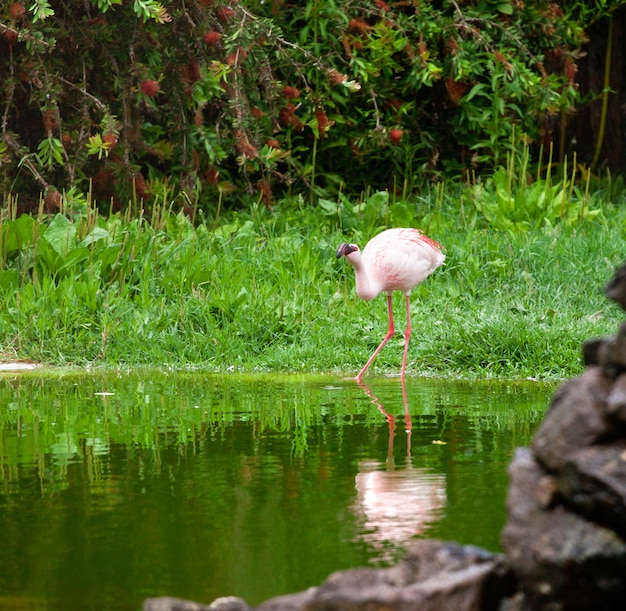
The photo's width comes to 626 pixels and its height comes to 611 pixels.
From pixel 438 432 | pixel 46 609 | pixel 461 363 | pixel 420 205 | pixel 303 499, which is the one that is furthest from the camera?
pixel 420 205

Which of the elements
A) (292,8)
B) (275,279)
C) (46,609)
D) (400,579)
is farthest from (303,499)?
(292,8)

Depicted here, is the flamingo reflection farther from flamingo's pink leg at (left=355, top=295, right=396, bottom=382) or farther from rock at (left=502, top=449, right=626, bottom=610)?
flamingo's pink leg at (left=355, top=295, right=396, bottom=382)

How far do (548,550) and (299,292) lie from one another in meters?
6.46

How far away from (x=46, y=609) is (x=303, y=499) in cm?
138

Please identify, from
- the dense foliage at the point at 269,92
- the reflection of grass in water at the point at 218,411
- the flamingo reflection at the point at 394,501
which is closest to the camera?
the flamingo reflection at the point at 394,501

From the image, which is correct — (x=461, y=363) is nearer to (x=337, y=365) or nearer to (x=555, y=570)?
(x=337, y=365)

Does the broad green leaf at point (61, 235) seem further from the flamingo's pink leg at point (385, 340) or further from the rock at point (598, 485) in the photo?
the rock at point (598, 485)

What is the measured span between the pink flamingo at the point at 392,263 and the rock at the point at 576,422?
5133 mm

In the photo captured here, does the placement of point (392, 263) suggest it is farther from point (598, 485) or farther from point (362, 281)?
point (598, 485)

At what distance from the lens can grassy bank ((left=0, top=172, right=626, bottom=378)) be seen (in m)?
8.00

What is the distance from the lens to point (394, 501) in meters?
4.39

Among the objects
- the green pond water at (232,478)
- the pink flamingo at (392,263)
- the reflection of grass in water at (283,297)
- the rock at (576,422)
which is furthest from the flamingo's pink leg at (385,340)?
the rock at (576,422)

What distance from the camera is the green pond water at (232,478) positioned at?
3594mm

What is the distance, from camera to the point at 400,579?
2.80 m
